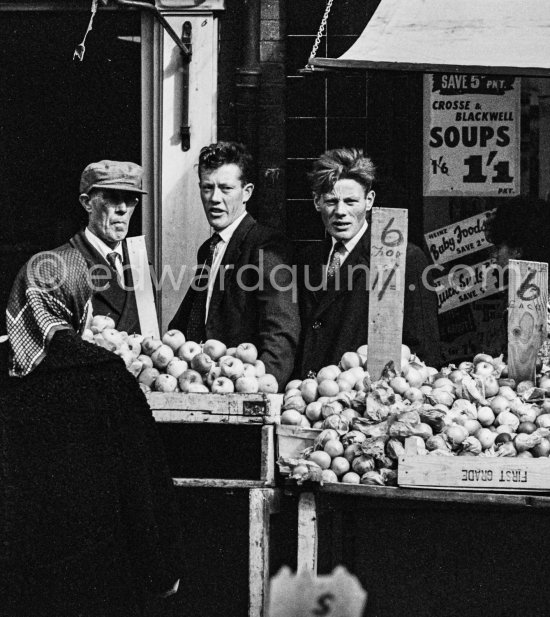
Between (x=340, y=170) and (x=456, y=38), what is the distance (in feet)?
3.60

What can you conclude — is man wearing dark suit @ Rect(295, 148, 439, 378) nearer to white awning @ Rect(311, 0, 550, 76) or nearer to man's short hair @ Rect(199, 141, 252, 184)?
man's short hair @ Rect(199, 141, 252, 184)

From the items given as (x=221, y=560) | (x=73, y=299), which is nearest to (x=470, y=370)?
(x=221, y=560)

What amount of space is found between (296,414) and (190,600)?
30.9 inches

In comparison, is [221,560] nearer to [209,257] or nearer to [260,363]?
[260,363]

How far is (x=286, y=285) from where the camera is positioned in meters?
5.27

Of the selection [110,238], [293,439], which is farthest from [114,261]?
[293,439]

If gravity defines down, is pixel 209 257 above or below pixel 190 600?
above

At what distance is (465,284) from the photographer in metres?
7.17

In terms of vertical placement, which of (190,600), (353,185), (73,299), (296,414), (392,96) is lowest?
(190,600)

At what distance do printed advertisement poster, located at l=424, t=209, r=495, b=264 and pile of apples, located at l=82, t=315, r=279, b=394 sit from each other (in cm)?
258

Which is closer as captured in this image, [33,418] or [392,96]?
[33,418]

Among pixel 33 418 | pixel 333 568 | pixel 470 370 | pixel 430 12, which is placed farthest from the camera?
pixel 430 12

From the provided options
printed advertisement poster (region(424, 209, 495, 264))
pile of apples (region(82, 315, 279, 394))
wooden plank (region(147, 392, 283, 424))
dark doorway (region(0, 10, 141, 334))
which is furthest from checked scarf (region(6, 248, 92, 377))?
printed advertisement poster (region(424, 209, 495, 264))

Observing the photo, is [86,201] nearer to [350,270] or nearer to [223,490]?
[350,270]
